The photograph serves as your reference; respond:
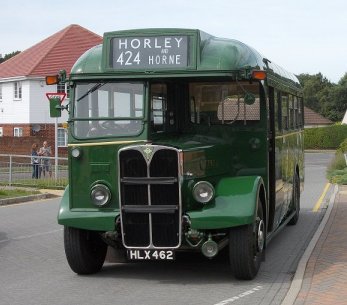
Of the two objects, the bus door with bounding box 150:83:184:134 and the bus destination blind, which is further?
the bus door with bounding box 150:83:184:134

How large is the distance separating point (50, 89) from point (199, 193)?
1560 inches

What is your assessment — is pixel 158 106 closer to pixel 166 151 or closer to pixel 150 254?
pixel 166 151

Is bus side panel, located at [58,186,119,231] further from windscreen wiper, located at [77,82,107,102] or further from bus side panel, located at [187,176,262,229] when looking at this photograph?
windscreen wiper, located at [77,82,107,102]

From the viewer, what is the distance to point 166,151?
786cm

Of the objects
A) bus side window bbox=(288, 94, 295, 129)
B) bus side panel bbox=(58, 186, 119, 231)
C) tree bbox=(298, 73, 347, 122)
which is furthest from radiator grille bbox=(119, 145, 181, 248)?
tree bbox=(298, 73, 347, 122)

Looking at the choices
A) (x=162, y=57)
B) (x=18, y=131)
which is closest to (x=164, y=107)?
(x=162, y=57)

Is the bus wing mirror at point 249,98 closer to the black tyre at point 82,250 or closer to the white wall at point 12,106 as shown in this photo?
the black tyre at point 82,250

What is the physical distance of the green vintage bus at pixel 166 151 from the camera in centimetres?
797

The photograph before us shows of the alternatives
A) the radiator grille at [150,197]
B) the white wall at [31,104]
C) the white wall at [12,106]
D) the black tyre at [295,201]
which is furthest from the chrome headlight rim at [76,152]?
the white wall at [12,106]

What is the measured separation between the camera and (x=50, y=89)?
46500 millimetres

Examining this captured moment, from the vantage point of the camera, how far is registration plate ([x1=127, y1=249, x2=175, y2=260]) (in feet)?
26.3

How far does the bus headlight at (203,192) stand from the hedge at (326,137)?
5777 centimetres

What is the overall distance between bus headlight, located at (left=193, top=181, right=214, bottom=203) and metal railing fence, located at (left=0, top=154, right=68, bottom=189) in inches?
627

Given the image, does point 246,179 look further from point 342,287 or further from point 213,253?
point 342,287
